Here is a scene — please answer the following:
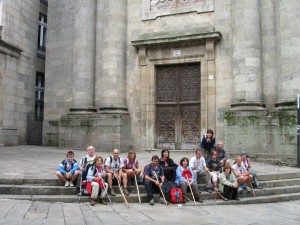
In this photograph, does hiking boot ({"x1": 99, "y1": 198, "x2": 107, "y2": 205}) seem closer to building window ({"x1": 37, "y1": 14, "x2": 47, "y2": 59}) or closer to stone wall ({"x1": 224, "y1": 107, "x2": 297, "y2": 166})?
stone wall ({"x1": 224, "y1": 107, "x2": 297, "y2": 166})

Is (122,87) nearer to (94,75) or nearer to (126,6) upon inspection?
(94,75)

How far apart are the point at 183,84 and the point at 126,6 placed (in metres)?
5.11

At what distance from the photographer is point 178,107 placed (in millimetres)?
17203

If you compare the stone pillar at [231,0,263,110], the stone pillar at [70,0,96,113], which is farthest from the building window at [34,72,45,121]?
the stone pillar at [231,0,263,110]

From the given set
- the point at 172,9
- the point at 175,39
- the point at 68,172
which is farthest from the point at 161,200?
the point at 172,9

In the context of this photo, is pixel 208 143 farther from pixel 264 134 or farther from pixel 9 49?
pixel 9 49

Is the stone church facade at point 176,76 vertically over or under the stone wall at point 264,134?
over

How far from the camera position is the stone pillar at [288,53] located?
47.1 ft

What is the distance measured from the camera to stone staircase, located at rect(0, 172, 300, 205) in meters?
8.83

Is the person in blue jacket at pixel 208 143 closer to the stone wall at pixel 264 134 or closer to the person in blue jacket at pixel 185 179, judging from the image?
the person in blue jacket at pixel 185 179

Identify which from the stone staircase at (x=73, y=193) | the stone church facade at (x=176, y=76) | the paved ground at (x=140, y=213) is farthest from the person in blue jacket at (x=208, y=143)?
the stone church facade at (x=176, y=76)

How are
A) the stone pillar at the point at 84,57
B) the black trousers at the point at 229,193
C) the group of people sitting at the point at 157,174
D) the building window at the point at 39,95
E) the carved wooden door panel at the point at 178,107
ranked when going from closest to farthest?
the group of people sitting at the point at 157,174 < the black trousers at the point at 229,193 < the carved wooden door panel at the point at 178,107 < the stone pillar at the point at 84,57 < the building window at the point at 39,95

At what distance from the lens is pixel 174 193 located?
356 inches

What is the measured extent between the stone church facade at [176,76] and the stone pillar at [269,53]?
42mm
